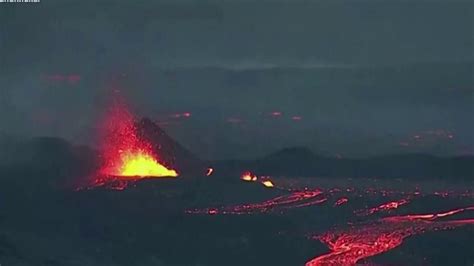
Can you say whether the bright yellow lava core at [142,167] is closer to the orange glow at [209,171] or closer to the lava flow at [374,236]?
the orange glow at [209,171]

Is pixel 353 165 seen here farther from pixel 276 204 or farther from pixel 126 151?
pixel 126 151

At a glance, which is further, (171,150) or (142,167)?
(142,167)

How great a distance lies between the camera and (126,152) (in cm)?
1277

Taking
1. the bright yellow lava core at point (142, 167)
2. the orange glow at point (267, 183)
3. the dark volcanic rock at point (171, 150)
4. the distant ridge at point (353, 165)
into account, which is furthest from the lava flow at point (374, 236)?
the bright yellow lava core at point (142, 167)

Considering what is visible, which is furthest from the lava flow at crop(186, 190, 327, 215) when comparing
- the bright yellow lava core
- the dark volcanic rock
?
the bright yellow lava core

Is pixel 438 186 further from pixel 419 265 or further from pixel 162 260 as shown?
pixel 162 260

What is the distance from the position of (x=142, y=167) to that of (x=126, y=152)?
26cm

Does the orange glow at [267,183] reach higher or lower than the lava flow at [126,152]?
lower

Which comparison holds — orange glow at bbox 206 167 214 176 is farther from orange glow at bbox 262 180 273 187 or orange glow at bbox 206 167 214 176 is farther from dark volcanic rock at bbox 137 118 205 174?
orange glow at bbox 262 180 273 187

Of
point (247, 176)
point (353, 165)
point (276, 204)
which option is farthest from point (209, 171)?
point (353, 165)

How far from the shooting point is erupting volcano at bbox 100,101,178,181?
40.8 ft

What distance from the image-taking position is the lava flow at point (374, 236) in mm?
10766

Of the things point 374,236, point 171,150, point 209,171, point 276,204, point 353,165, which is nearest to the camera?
point 374,236

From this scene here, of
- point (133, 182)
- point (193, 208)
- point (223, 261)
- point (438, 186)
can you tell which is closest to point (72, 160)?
point (133, 182)
